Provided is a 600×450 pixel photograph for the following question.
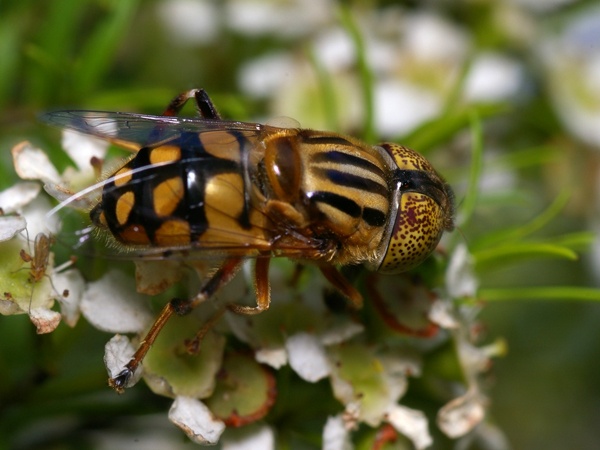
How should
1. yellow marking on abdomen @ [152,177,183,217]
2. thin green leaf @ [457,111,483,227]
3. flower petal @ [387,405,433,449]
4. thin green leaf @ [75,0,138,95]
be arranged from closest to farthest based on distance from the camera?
yellow marking on abdomen @ [152,177,183,217] < flower petal @ [387,405,433,449] < thin green leaf @ [457,111,483,227] < thin green leaf @ [75,0,138,95]

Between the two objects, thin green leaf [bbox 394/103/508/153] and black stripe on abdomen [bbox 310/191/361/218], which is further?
thin green leaf [bbox 394/103/508/153]

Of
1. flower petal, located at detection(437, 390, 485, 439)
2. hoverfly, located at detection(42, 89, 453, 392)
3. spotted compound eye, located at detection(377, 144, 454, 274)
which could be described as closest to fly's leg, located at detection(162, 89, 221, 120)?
hoverfly, located at detection(42, 89, 453, 392)

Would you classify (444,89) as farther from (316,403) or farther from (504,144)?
(316,403)

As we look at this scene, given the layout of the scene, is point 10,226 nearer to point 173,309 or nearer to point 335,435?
point 173,309

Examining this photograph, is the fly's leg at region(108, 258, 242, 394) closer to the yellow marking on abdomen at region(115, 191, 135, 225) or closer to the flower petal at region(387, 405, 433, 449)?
the yellow marking on abdomen at region(115, 191, 135, 225)

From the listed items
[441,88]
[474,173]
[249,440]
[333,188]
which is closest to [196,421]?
[249,440]

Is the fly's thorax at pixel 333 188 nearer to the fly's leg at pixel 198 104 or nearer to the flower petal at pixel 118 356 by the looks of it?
the fly's leg at pixel 198 104
